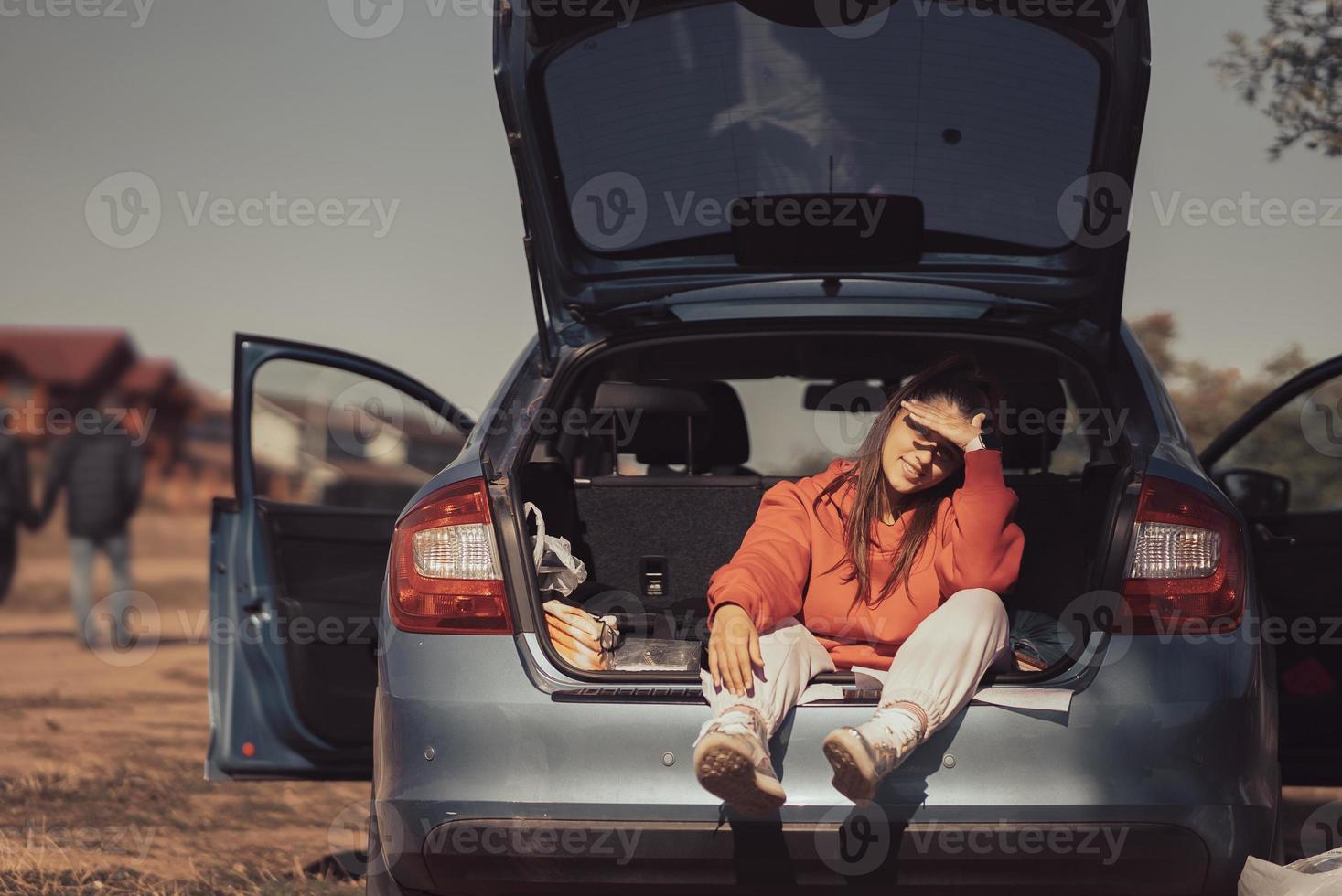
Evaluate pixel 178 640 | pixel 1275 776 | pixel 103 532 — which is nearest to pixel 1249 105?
pixel 1275 776

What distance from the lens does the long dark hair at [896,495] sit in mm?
3131

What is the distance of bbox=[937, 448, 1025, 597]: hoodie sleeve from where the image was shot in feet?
9.74

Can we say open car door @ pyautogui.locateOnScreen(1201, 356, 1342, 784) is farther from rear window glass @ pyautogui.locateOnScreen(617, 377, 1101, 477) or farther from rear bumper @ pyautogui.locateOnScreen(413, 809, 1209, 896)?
rear bumper @ pyautogui.locateOnScreen(413, 809, 1209, 896)

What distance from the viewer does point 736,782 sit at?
2.56m

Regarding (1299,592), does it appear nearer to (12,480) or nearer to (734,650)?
(734,650)

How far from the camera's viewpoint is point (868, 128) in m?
3.71

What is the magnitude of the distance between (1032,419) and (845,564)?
114cm

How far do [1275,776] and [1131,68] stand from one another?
160 centimetres

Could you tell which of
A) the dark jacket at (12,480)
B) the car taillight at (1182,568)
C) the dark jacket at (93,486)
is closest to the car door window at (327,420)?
the car taillight at (1182,568)

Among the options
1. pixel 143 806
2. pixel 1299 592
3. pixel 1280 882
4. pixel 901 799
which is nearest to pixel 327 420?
pixel 143 806

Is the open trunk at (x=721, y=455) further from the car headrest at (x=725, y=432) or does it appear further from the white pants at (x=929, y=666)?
the white pants at (x=929, y=666)

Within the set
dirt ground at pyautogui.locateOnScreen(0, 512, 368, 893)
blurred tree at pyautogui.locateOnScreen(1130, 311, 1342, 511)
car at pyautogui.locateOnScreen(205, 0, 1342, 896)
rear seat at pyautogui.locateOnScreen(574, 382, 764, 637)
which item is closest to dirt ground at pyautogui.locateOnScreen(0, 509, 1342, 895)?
dirt ground at pyautogui.locateOnScreen(0, 512, 368, 893)

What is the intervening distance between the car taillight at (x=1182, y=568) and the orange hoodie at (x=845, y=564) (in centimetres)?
28

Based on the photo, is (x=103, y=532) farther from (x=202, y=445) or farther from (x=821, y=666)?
(x=202, y=445)
